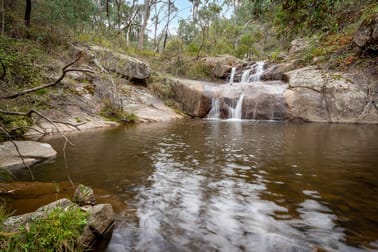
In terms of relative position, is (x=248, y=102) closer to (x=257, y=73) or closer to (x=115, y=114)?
(x=257, y=73)

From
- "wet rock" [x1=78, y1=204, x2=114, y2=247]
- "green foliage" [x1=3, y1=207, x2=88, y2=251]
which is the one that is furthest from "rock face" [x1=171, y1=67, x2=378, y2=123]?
"green foliage" [x1=3, y1=207, x2=88, y2=251]

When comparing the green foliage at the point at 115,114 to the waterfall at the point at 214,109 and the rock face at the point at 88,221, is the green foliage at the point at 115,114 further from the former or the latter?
the rock face at the point at 88,221

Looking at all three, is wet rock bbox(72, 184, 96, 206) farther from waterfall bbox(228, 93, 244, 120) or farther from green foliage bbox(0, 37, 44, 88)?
waterfall bbox(228, 93, 244, 120)

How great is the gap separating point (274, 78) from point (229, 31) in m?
18.6

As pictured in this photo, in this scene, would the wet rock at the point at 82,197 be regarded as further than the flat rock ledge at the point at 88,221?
Yes

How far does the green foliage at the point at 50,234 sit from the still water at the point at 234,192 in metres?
0.53

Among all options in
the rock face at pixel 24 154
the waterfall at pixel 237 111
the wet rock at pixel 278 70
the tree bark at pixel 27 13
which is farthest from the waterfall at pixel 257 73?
the rock face at pixel 24 154

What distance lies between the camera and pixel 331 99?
14.5 meters

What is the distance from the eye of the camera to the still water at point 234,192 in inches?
108

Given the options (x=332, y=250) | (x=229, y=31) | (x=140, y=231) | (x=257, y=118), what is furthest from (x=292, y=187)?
(x=229, y=31)

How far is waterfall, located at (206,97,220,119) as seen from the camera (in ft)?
53.8

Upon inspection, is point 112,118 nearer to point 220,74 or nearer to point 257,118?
point 257,118

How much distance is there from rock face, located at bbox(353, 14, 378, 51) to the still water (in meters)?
8.18

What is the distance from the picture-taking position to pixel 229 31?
34719mm
